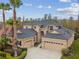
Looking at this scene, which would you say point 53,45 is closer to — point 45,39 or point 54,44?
point 54,44

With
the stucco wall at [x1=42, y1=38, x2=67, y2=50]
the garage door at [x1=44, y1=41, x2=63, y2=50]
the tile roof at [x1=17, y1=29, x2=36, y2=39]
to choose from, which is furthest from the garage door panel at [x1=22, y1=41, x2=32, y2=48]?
the garage door at [x1=44, y1=41, x2=63, y2=50]

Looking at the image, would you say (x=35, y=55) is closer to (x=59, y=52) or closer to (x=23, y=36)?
(x=59, y=52)

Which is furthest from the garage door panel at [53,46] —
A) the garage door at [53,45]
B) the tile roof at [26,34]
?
the tile roof at [26,34]

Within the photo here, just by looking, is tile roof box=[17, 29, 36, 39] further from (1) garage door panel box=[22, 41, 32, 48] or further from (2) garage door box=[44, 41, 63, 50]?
(2) garage door box=[44, 41, 63, 50]

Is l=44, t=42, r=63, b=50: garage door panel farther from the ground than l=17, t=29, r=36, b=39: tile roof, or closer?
closer

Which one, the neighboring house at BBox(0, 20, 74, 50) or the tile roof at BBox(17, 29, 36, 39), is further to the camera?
the tile roof at BBox(17, 29, 36, 39)

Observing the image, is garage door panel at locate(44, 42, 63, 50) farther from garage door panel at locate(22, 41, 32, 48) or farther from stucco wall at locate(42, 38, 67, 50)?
garage door panel at locate(22, 41, 32, 48)

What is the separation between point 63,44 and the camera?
3816cm

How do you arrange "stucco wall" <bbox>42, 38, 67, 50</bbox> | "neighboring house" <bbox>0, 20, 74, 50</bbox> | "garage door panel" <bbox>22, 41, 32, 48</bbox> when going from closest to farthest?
1. "stucco wall" <bbox>42, 38, 67, 50</bbox>
2. "neighboring house" <bbox>0, 20, 74, 50</bbox>
3. "garage door panel" <bbox>22, 41, 32, 48</bbox>

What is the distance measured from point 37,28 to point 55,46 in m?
9.60

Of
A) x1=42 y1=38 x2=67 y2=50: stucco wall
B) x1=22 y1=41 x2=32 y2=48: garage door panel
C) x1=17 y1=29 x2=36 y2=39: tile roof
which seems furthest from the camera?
x1=17 y1=29 x2=36 y2=39: tile roof

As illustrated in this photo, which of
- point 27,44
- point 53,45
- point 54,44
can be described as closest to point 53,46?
point 53,45

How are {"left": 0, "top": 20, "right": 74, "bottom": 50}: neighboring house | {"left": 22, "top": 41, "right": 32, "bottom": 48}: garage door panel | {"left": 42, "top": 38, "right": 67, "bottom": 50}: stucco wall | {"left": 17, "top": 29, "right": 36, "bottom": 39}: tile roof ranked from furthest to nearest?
{"left": 17, "top": 29, "right": 36, "bottom": 39}: tile roof, {"left": 22, "top": 41, "right": 32, "bottom": 48}: garage door panel, {"left": 0, "top": 20, "right": 74, "bottom": 50}: neighboring house, {"left": 42, "top": 38, "right": 67, "bottom": 50}: stucco wall

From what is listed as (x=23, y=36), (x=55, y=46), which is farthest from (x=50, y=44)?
(x=23, y=36)
